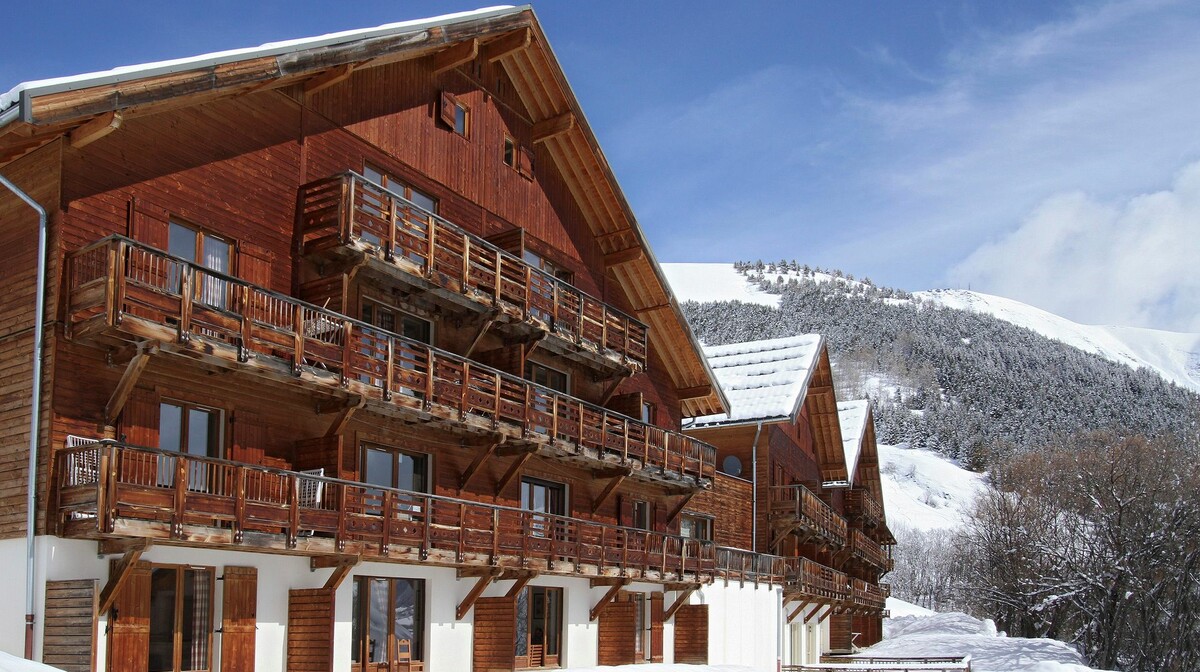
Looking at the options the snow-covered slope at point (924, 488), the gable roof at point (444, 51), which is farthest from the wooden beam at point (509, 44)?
the snow-covered slope at point (924, 488)

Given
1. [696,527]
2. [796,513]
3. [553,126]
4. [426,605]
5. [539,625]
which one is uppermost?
[553,126]

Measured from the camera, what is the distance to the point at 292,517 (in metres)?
21.0

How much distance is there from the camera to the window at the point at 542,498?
104 feet

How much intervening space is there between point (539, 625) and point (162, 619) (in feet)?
43.0

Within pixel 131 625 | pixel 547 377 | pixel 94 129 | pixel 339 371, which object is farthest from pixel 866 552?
pixel 94 129

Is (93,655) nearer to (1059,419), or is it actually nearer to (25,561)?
(25,561)

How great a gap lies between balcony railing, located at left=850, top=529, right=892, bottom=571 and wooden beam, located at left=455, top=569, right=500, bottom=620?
137 ft

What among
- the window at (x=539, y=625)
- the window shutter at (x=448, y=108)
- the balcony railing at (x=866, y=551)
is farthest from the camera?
the balcony railing at (x=866, y=551)

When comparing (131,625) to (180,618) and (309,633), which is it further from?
(309,633)

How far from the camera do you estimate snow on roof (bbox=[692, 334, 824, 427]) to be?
49.3m

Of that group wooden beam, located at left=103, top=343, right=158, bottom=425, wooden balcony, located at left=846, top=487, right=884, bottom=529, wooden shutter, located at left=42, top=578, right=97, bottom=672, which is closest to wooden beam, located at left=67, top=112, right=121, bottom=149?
wooden beam, located at left=103, top=343, right=158, bottom=425

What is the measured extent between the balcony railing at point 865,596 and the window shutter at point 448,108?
39.5 m

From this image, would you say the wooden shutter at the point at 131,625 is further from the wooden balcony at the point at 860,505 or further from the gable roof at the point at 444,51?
the wooden balcony at the point at 860,505

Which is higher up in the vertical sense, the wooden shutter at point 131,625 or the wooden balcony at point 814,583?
the wooden shutter at point 131,625
